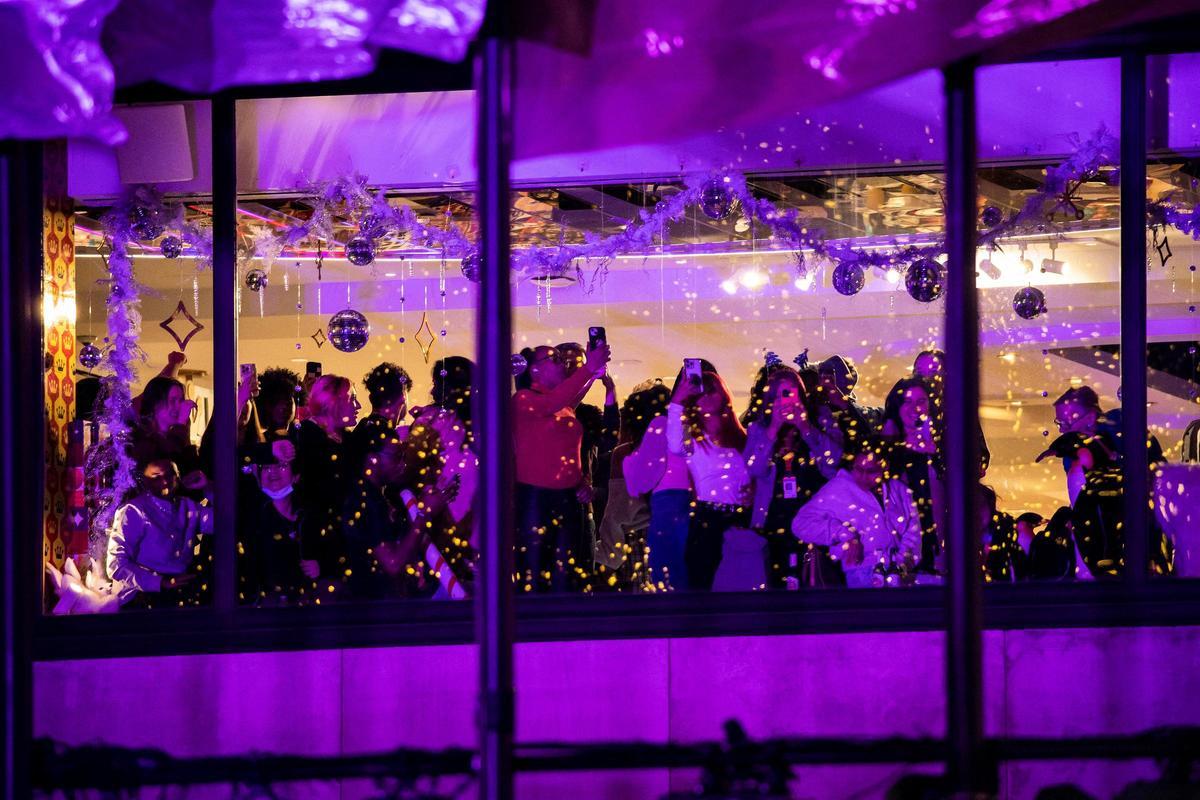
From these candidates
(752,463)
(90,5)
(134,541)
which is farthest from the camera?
(752,463)

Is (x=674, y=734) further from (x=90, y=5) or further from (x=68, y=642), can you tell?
(x=90, y=5)

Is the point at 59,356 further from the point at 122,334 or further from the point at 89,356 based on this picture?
the point at 122,334

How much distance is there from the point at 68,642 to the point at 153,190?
Answer: 1.91 metres

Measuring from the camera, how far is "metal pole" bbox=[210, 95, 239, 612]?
4738 millimetres

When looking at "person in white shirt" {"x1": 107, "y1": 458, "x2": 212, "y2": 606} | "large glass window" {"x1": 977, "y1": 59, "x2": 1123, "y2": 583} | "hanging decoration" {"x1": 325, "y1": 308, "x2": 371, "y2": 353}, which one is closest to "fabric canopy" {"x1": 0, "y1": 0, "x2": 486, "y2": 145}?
"person in white shirt" {"x1": 107, "y1": 458, "x2": 212, "y2": 606}

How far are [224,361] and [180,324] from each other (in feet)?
1.24

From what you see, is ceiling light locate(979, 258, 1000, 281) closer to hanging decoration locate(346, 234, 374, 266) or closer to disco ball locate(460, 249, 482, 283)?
disco ball locate(460, 249, 482, 283)

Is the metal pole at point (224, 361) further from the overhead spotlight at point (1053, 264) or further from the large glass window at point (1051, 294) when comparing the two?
the overhead spotlight at point (1053, 264)

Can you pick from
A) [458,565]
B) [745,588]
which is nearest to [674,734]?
[745,588]

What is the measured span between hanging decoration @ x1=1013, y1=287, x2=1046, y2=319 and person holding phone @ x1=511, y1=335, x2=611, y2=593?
224 centimetres

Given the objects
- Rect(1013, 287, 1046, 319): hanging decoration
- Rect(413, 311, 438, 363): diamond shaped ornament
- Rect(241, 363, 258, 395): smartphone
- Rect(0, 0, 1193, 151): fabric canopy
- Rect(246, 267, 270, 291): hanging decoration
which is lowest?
Rect(241, 363, 258, 395): smartphone

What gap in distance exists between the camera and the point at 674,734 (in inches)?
183

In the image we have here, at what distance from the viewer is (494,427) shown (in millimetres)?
2916

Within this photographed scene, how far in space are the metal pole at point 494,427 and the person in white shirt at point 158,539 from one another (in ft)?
7.76
